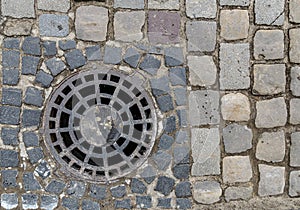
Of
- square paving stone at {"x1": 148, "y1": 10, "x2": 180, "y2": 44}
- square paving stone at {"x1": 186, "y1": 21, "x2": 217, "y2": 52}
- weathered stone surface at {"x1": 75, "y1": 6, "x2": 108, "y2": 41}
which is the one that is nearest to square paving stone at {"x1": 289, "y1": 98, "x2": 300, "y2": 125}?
square paving stone at {"x1": 186, "y1": 21, "x2": 217, "y2": 52}

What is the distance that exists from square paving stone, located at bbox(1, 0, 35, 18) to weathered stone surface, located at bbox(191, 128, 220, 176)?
1.79 metres

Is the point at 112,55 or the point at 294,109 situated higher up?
the point at 112,55

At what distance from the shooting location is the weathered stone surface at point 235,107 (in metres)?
3.82

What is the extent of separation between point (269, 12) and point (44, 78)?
81.9 inches

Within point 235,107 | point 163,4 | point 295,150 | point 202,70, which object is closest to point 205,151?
point 235,107

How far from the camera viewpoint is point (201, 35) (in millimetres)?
3744

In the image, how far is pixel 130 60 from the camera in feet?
12.2

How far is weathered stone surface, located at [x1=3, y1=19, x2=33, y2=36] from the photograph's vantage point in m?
3.61

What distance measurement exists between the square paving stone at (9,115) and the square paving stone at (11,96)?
44 millimetres

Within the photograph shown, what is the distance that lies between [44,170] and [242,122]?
6.04 feet

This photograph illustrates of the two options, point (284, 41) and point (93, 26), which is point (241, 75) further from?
point (93, 26)

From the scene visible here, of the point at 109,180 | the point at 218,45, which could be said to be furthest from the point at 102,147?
the point at 218,45

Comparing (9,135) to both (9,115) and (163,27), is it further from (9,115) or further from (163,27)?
(163,27)

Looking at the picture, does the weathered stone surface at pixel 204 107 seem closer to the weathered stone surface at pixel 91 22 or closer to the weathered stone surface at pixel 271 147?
the weathered stone surface at pixel 271 147
